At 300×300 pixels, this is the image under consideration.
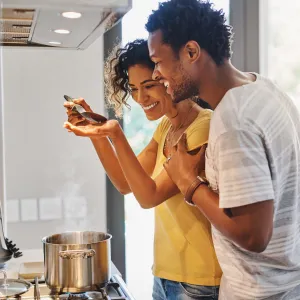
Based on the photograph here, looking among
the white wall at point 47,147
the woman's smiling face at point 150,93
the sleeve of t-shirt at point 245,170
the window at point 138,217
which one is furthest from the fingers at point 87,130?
the window at point 138,217

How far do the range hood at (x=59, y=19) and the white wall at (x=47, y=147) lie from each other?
0.62 meters

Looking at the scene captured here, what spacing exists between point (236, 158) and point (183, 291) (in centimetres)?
51

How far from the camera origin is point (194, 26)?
1.20m

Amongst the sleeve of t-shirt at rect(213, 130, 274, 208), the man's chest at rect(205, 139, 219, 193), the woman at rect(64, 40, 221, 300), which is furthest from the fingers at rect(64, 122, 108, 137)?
the sleeve of t-shirt at rect(213, 130, 274, 208)

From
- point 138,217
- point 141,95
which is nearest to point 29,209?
point 138,217

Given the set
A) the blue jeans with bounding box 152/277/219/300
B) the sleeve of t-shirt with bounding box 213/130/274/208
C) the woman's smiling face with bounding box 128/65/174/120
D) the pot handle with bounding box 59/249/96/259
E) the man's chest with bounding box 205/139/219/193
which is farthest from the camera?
the woman's smiling face with bounding box 128/65/174/120

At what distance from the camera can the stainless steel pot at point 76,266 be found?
1.25 meters

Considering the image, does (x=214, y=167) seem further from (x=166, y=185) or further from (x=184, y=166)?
(x=166, y=185)

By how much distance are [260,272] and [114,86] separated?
2.71ft

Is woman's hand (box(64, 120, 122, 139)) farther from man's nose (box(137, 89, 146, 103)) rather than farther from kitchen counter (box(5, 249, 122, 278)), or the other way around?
kitchen counter (box(5, 249, 122, 278))

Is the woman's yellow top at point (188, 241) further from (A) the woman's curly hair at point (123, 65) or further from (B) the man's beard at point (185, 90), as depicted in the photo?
(A) the woman's curly hair at point (123, 65)

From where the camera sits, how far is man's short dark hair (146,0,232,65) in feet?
3.92

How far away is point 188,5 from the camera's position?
48.3 inches

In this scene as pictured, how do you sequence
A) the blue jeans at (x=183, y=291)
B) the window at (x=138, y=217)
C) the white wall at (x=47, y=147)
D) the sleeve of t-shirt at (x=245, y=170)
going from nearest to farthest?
1. the sleeve of t-shirt at (x=245, y=170)
2. the blue jeans at (x=183, y=291)
3. the white wall at (x=47, y=147)
4. the window at (x=138, y=217)
